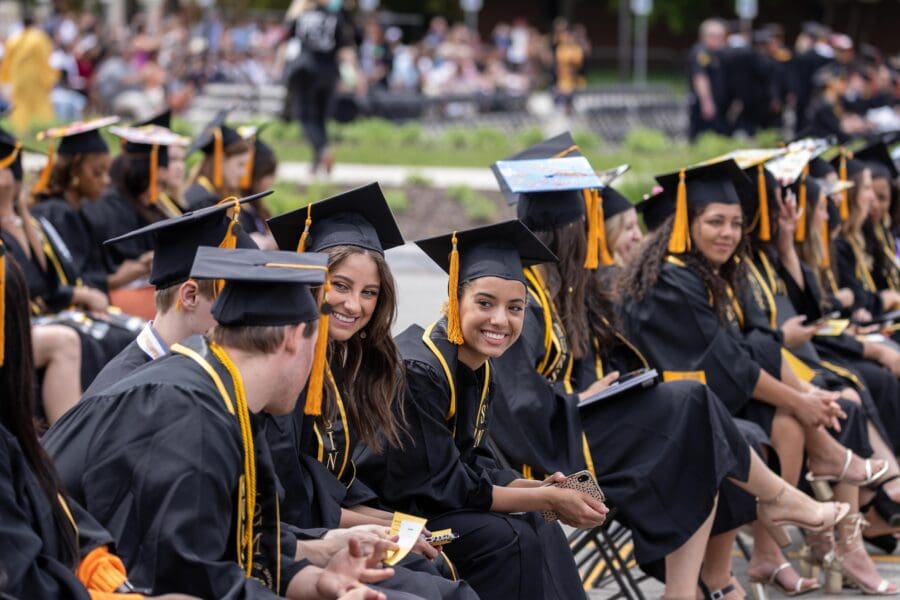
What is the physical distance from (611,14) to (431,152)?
28.0 m

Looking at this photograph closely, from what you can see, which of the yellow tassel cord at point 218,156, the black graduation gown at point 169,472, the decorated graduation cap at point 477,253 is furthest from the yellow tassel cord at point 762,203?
the black graduation gown at point 169,472

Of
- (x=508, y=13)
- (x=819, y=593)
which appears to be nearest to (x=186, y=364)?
(x=819, y=593)

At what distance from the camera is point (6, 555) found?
294 centimetres

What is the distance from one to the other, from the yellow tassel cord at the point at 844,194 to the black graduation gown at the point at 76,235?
12.6 feet

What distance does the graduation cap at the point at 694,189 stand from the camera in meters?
6.09

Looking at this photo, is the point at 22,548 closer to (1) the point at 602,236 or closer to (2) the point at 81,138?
(1) the point at 602,236

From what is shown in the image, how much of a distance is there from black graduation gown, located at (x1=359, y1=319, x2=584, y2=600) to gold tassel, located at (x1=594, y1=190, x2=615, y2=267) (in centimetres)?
144

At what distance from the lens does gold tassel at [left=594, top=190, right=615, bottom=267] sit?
19.3 feet

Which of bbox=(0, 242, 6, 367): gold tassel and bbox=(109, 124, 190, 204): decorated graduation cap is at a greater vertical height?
bbox=(0, 242, 6, 367): gold tassel

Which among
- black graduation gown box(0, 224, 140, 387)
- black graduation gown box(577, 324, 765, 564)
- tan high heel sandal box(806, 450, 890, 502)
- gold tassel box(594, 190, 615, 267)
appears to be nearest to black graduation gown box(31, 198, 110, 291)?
black graduation gown box(0, 224, 140, 387)

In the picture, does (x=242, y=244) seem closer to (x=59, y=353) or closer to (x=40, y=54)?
(x=59, y=353)

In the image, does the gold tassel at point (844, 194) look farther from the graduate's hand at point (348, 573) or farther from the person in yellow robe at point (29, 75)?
the person in yellow robe at point (29, 75)

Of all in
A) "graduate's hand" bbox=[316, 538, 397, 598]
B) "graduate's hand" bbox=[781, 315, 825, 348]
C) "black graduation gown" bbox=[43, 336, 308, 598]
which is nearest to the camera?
"black graduation gown" bbox=[43, 336, 308, 598]

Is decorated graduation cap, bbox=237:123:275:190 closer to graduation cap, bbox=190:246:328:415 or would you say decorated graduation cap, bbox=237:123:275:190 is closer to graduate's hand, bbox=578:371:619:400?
graduate's hand, bbox=578:371:619:400
